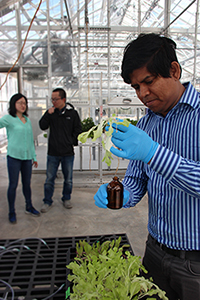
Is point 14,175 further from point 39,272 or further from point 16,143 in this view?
→ point 39,272

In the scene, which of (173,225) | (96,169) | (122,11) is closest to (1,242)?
(173,225)

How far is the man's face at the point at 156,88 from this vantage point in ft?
2.95

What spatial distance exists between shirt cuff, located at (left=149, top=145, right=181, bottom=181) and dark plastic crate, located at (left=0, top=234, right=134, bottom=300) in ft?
1.92

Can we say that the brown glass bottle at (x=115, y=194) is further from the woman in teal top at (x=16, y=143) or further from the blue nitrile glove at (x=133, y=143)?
the woman in teal top at (x=16, y=143)

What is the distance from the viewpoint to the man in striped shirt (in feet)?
2.71

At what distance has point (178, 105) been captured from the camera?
0.97 metres

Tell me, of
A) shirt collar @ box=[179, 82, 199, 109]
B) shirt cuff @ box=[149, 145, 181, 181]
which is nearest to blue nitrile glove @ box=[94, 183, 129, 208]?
shirt cuff @ box=[149, 145, 181, 181]

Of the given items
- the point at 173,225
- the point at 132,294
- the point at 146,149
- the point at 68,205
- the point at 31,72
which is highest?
the point at 31,72

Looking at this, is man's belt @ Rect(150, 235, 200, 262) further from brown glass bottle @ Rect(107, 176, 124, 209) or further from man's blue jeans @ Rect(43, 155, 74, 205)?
man's blue jeans @ Rect(43, 155, 74, 205)

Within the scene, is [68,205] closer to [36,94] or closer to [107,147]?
[107,147]

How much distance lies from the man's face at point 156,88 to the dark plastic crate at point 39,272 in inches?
29.8

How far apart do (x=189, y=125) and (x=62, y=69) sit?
507cm

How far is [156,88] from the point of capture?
0.91 meters

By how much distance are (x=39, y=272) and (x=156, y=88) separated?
97 cm
